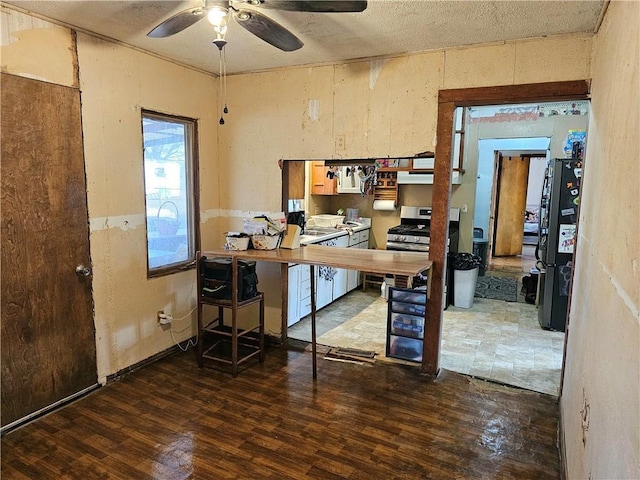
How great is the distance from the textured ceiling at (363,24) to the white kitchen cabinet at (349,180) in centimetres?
242

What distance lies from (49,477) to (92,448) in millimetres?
243

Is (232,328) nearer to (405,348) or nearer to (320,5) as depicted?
(405,348)

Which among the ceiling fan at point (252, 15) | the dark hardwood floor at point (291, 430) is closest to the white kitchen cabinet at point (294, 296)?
the dark hardwood floor at point (291, 430)

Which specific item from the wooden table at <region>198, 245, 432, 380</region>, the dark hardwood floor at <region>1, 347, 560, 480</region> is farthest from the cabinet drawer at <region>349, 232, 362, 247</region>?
the dark hardwood floor at <region>1, 347, 560, 480</region>

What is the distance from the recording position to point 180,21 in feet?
6.56

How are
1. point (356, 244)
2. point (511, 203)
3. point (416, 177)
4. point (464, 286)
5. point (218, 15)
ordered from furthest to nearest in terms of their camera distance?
point (511, 203)
point (356, 244)
point (416, 177)
point (464, 286)
point (218, 15)

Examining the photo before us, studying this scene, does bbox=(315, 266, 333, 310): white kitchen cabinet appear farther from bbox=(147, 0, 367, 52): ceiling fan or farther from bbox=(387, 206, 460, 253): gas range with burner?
bbox=(147, 0, 367, 52): ceiling fan

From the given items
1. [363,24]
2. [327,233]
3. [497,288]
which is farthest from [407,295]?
[497,288]

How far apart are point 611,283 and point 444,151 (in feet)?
6.06

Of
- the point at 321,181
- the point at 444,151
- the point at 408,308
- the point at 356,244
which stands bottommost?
the point at 408,308

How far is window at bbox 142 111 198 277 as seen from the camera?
3.27 m

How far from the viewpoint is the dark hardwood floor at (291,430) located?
211 centimetres

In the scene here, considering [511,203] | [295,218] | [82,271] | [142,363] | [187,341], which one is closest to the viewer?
[82,271]

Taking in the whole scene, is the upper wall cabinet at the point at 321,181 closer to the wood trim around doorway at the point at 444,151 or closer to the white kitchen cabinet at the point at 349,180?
the white kitchen cabinet at the point at 349,180
